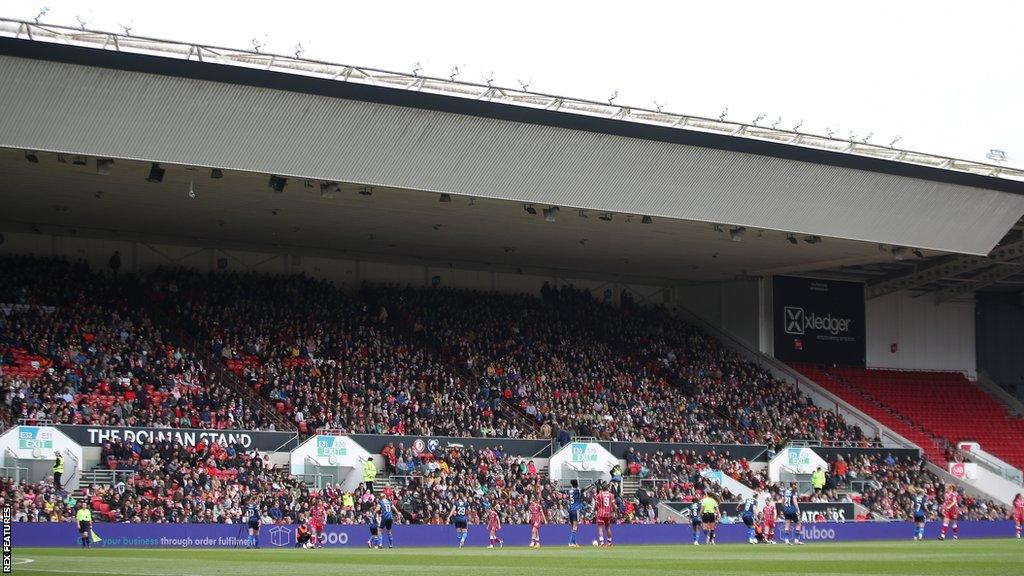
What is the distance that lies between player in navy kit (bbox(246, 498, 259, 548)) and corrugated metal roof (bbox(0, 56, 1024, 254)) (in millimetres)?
10081

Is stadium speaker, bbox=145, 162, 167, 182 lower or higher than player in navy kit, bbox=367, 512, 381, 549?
higher

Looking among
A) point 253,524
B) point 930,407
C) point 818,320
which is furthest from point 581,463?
point 930,407

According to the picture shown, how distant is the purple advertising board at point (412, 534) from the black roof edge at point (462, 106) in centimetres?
1202

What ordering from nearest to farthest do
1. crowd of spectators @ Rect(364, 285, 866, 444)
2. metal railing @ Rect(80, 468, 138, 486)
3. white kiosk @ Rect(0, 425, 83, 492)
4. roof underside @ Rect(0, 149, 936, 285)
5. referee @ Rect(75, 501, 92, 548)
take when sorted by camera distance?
referee @ Rect(75, 501, 92, 548), white kiosk @ Rect(0, 425, 83, 492), metal railing @ Rect(80, 468, 138, 486), roof underside @ Rect(0, 149, 936, 285), crowd of spectators @ Rect(364, 285, 866, 444)

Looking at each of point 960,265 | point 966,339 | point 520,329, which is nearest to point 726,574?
point 520,329

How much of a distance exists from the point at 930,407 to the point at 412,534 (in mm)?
33658

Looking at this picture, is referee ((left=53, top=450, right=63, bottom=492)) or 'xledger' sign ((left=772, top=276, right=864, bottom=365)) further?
'xledger' sign ((left=772, top=276, right=864, bottom=365))

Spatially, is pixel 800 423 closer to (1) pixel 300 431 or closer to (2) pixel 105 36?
(1) pixel 300 431

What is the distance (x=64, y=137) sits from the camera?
36.2 m

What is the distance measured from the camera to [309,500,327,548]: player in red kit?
118 ft

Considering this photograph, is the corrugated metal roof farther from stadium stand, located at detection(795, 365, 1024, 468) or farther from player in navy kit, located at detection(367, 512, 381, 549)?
stadium stand, located at detection(795, 365, 1024, 468)

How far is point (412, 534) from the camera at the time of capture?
38.3 m

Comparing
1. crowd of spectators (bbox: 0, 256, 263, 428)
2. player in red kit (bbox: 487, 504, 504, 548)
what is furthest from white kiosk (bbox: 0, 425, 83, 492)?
player in red kit (bbox: 487, 504, 504, 548)

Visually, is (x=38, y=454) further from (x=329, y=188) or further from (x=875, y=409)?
(x=875, y=409)
